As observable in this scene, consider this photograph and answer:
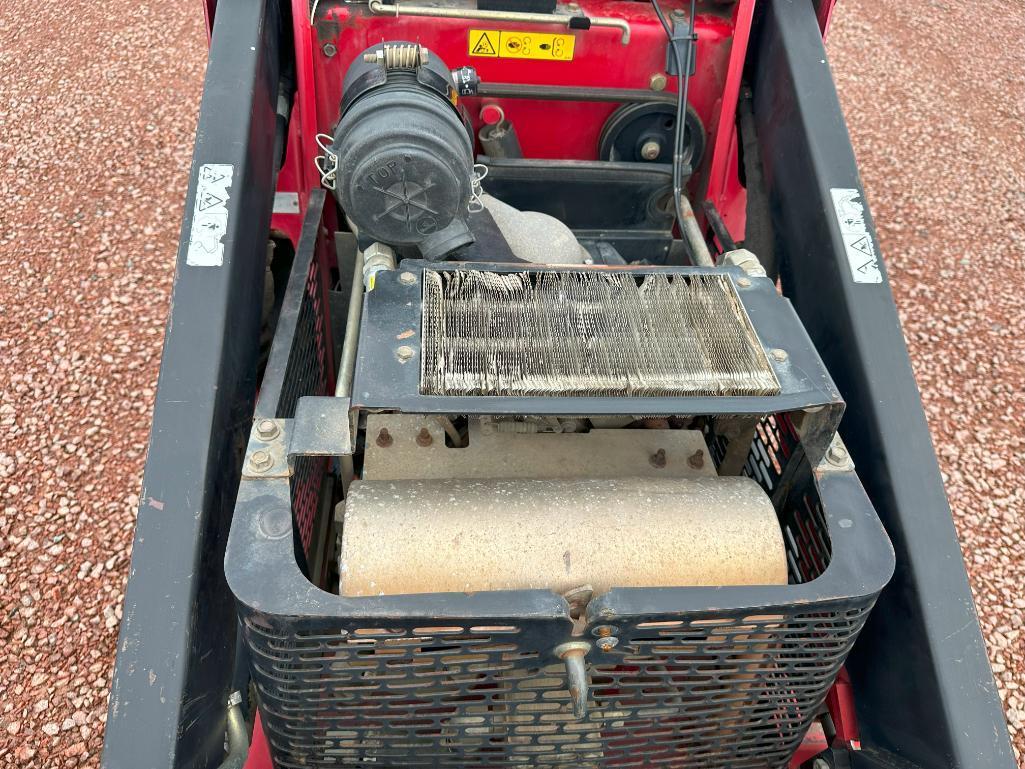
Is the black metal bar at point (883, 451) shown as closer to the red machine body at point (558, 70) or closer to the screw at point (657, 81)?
the red machine body at point (558, 70)

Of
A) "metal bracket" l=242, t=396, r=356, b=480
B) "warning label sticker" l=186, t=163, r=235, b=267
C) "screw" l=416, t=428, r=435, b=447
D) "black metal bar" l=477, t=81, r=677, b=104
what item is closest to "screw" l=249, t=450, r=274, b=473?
"metal bracket" l=242, t=396, r=356, b=480

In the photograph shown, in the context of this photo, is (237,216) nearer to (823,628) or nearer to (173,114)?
(823,628)

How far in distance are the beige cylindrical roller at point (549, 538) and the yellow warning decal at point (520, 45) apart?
4.16ft

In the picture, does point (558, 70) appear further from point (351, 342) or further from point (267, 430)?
point (267, 430)

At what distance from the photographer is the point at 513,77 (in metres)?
2.19

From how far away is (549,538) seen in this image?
1.31 metres

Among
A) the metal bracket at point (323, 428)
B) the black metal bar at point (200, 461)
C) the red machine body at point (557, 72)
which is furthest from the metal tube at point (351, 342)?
the red machine body at point (557, 72)

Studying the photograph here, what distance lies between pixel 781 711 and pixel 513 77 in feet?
5.43

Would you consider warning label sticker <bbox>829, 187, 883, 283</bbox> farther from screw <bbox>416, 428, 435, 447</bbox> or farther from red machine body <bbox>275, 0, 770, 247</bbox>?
screw <bbox>416, 428, 435, 447</bbox>

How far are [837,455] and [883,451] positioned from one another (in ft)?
0.66

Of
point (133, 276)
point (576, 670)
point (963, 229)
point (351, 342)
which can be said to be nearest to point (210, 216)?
point (351, 342)

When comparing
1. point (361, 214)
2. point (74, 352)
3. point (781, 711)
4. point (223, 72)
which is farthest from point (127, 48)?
point (781, 711)

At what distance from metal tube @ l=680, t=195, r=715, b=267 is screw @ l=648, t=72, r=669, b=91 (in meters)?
0.30

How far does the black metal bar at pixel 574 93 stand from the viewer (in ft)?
7.06
